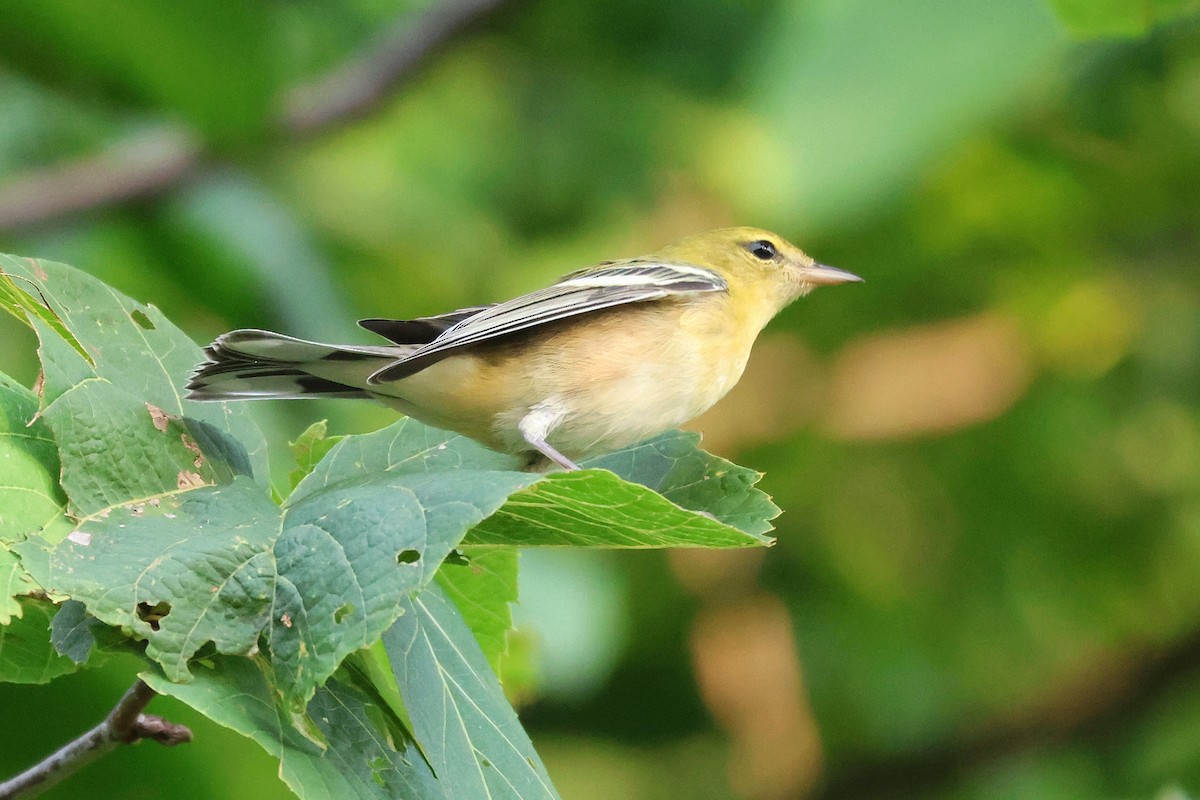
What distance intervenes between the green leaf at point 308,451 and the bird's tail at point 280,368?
0.74 feet

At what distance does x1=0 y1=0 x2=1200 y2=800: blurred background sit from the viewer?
732 centimetres

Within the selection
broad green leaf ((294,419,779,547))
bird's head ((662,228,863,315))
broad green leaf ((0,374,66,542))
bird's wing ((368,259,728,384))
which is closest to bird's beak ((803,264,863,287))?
bird's head ((662,228,863,315))

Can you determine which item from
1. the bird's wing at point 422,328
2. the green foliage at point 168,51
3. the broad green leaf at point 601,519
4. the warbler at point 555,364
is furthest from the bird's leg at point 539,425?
the green foliage at point 168,51

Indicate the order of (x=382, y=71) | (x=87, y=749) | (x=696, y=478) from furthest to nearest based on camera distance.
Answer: (x=382, y=71) → (x=696, y=478) → (x=87, y=749)

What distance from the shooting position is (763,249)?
5680 mm

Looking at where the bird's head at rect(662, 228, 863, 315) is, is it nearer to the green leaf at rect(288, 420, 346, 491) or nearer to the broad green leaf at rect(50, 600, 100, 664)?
the green leaf at rect(288, 420, 346, 491)

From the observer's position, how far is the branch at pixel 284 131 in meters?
6.82

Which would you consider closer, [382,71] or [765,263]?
[765,263]

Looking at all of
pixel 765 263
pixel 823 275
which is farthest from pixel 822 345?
pixel 765 263

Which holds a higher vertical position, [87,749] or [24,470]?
[24,470]

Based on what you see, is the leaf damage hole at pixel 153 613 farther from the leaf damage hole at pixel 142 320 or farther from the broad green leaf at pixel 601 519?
the leaf damage hole at pixel 142 320

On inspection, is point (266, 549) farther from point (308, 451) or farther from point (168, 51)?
point (168, 51)

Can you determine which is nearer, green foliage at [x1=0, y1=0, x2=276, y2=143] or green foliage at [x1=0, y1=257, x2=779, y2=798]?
green foliage at [x1=0, y1=257, x2=779, y2=798]

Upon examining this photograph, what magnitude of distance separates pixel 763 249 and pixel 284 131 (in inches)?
120
